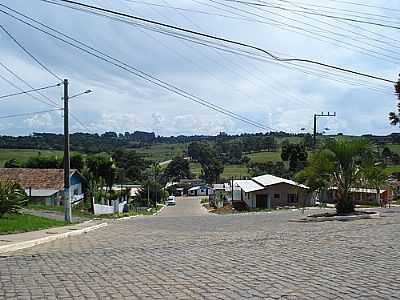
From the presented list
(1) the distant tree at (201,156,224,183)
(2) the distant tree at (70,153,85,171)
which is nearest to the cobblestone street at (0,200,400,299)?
(2) the distant tree at (70,153,85,171)

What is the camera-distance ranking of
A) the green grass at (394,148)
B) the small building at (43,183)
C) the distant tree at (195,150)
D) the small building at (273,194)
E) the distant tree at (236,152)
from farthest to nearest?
the distant tree at (195,150) → the distant tree at (236,152) → the green grass at (394,148) → the small building at (273,194) → the small building at (43,183)

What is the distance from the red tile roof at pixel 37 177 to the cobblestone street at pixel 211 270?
39116 millimetres

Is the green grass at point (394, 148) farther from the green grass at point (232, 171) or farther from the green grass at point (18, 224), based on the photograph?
the green grass at point (18, 224)

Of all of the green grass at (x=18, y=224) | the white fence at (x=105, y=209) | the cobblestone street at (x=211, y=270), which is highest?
the green grass at (x=18, y=224)

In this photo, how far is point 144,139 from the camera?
522ft

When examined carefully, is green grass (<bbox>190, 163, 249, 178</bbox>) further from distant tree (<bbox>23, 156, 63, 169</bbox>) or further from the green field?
distant tree (<bbox>23, 156, 63, 169</bbox>)

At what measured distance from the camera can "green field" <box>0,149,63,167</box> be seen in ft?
259

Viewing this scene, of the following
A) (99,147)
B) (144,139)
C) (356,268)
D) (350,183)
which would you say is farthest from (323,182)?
(144,139)

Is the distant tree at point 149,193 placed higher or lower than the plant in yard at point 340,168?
lower

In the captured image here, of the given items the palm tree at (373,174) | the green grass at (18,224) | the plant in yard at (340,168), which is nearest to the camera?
the green grass at (18,224)

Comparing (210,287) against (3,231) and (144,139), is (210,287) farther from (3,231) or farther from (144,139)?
(144,139)

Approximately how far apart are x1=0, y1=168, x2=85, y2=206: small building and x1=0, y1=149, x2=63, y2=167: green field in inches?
→ 832

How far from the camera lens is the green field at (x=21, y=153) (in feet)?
259

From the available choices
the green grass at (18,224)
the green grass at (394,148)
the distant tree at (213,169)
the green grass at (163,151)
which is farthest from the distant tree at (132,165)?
the green grass at (18,224)
